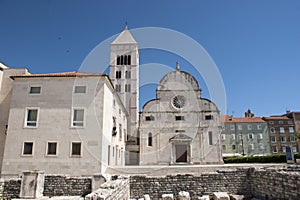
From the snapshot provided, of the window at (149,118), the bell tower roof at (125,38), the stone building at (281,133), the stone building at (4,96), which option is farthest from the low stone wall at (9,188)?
the stone building at (281,133)

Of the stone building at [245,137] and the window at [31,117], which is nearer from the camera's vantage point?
the window at [31,117]

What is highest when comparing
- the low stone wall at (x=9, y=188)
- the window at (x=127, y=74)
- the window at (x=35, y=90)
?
the window at (x=127, y=74)

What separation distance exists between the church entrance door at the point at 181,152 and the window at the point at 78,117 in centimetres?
1619

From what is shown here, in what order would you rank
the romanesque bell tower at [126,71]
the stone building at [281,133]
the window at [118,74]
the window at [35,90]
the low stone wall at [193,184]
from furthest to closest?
the stone building at [281,133] → the window at [118,74] → the romanesque bell tower at [126,71] → the window at [35,90] → the low stone wall at [193,184]

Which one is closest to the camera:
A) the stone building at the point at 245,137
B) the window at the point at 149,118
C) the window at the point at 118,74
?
the window at the point at 149,118

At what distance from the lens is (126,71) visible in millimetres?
45094

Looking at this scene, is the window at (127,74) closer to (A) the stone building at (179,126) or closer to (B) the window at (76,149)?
(A) the stone building at (179,126)

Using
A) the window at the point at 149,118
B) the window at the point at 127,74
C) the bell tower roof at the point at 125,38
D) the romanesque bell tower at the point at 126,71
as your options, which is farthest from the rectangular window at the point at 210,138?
the bell tower roof at the point at 125,38

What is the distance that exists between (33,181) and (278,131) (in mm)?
48825

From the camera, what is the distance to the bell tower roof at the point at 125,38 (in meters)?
47.3

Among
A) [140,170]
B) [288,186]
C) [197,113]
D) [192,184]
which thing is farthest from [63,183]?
[197,113]

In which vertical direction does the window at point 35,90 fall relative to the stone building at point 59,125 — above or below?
above

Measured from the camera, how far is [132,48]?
46.5 meters

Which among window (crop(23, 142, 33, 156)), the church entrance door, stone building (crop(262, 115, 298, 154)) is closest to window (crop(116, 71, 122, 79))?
the church entrance door
